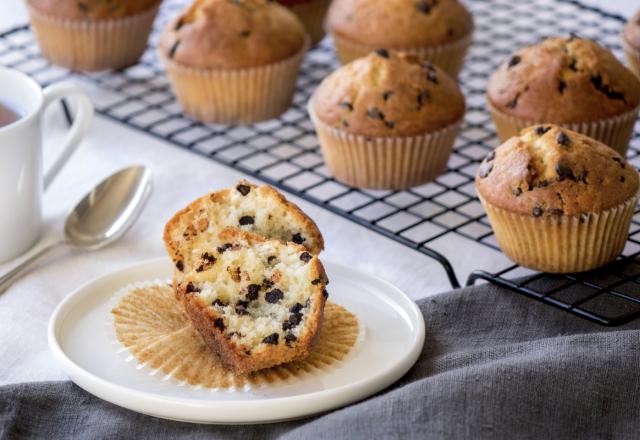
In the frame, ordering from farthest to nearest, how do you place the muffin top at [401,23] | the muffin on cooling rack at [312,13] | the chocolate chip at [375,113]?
1. the muffin on cooling rack at [312,13]
2. the muffin top at [401,23]
3. the chocolate chip at [375,113]

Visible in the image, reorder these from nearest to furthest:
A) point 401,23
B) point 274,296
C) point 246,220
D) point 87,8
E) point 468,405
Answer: point 468,405 < point 274,296 < point 246,220 < point 401,23 < point 87,8

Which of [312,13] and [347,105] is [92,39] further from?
[347,105]

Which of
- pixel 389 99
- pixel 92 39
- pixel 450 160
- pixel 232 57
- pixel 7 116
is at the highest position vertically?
pixel 7 116

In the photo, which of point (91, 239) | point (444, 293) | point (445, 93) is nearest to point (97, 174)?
point (91, 239)

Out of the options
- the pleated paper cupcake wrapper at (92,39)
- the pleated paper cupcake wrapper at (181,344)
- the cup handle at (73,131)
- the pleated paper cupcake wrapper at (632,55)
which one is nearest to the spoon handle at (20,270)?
the cup handle at (73,131)

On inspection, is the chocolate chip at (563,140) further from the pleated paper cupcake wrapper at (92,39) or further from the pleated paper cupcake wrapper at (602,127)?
the pleated paper cupcake wrapper at (92,39)

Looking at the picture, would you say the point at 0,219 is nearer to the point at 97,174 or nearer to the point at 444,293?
the point at 97,174

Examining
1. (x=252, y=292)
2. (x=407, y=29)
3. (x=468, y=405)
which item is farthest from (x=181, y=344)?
(x=407, y=29)
